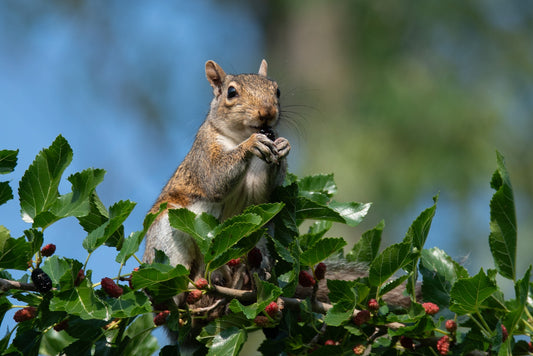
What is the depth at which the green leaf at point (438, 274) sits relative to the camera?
1.73 m

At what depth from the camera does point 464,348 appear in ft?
5.17

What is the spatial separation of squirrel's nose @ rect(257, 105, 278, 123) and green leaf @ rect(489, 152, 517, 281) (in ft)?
4.11

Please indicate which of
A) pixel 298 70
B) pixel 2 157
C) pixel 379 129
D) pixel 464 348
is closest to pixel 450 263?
pixel 464 348

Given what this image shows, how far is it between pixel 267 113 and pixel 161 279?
4.10 ft

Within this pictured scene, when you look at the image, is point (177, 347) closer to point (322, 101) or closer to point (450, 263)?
point (450, 263)

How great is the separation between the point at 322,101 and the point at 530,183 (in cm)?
223

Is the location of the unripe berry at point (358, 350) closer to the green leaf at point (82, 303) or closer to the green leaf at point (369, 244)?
the green leaf at point (369, 244)

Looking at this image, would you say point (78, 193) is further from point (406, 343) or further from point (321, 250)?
point (406, 343)

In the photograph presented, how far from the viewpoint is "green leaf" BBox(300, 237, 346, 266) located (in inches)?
65.3

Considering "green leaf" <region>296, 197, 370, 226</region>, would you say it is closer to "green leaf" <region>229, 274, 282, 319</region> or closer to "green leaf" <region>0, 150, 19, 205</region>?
"green leaf" <region>229, 274, 282, 319</region>

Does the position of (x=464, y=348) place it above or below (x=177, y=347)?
below

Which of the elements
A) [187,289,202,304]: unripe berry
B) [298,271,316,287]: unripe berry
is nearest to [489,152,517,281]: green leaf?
[298,271,316,287]: unripe berry

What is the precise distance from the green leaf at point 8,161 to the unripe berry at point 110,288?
0.39 meters

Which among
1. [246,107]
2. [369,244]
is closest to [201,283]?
[369,244]
